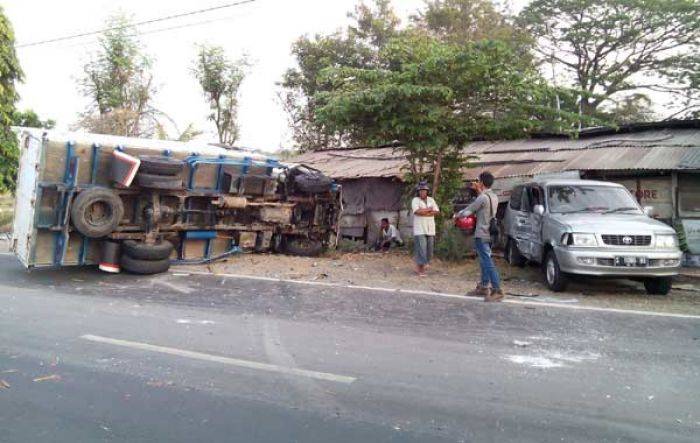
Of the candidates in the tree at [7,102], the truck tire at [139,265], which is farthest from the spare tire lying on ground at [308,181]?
the tree at [7,102]

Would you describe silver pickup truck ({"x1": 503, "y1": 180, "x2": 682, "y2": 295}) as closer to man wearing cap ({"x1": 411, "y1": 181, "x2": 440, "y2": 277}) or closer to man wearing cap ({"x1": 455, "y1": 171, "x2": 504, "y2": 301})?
man wearing cap ({"x1": 455, "y1": 171, "x2": 504, "y2": 301})

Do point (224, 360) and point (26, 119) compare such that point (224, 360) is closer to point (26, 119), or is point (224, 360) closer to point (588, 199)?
point (588, 199)

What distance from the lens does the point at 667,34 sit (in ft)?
72.0

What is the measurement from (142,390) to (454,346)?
302cm

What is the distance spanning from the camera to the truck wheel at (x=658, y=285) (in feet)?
28.7

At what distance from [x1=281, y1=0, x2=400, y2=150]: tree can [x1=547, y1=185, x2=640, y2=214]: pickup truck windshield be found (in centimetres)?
1432

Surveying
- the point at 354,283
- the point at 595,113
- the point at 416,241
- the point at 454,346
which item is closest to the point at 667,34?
the point at 595,113

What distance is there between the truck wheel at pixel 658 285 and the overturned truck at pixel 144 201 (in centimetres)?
676

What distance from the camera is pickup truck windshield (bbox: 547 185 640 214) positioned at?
945 centimetres

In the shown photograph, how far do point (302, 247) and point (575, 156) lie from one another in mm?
6917

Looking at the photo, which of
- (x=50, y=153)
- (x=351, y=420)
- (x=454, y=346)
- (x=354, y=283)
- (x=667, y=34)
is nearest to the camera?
(x=351, y=420)

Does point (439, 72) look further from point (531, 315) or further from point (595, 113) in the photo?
point (595, 113)

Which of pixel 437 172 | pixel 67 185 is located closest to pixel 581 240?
pixel 437 172

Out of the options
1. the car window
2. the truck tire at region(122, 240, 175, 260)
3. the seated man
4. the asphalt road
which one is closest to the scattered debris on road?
the asphalt road
